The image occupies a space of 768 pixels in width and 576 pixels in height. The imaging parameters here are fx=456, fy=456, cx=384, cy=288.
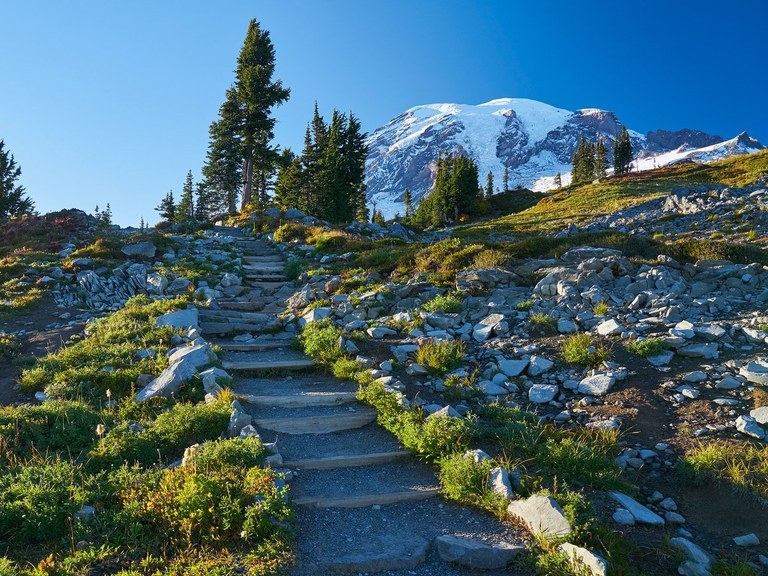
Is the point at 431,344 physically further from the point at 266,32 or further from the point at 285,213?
the point at 266,32

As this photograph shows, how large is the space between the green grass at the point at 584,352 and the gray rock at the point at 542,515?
4022 millimetres

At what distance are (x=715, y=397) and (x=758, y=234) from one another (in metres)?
16.1

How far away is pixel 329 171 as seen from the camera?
48.3 m

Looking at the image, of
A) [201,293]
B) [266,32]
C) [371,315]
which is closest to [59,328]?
[201,293]

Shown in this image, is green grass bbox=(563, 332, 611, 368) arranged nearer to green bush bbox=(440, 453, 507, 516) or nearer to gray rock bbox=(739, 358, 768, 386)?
gray rock bbox=(739, 358, 768, 386)

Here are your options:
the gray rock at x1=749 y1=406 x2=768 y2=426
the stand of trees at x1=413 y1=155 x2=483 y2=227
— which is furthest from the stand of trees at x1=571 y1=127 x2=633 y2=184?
the gray rock at x1=749 y1=406 x2=768 y2=426

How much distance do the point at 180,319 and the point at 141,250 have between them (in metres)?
9.56

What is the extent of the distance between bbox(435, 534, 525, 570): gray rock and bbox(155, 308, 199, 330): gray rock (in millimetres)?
8323

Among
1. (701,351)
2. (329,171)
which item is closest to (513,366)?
(701,351)

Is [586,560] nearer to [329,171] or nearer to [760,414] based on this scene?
[760,414]

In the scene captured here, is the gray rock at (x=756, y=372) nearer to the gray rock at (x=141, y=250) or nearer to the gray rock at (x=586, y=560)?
the gray rock at (x=586, y=560)

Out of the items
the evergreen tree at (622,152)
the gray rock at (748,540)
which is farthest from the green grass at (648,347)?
the evergreen tree at (622,152)

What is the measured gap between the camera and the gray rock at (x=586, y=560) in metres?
3.85

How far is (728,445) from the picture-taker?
5.72 meters
